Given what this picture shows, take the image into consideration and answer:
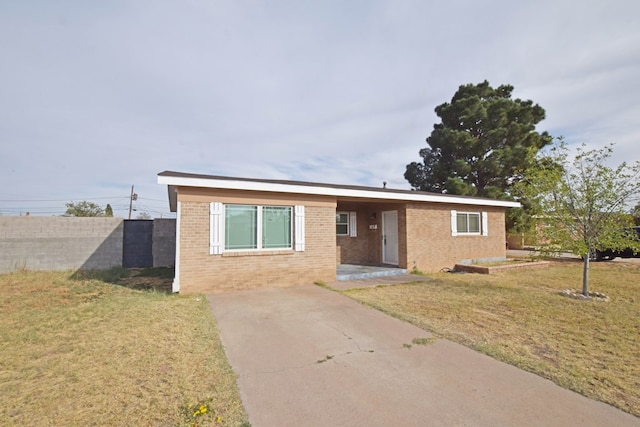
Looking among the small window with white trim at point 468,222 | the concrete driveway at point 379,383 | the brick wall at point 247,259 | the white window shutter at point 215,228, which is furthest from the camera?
the small window with white trim at point 468,222

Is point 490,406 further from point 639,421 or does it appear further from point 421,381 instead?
point 639,421

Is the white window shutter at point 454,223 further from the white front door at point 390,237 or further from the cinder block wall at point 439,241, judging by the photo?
the white front door at point 390,237

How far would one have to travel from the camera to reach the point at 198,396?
9.24 ft

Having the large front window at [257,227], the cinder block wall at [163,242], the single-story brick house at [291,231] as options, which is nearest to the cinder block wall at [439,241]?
the single-story brick house at [291,231]

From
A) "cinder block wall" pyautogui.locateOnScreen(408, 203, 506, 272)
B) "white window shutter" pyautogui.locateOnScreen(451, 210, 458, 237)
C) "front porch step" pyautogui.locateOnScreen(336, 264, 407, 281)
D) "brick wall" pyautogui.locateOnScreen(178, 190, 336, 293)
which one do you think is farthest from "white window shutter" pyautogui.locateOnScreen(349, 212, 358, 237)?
"white window shutter" pyautogui.locateOnScreen(451, 210, 458, 237)

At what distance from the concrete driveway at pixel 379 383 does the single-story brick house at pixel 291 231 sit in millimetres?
2749

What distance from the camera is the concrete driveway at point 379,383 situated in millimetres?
2543

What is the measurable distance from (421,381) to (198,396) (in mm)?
2244

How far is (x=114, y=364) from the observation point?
3463 millimetres

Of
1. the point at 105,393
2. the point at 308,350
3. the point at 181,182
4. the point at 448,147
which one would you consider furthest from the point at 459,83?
the point at 105,393

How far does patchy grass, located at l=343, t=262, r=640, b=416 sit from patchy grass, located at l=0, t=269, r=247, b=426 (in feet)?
11.0

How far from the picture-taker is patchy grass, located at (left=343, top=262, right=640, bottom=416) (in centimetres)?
327

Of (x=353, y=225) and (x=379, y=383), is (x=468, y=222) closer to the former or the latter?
(x=353, y=225)

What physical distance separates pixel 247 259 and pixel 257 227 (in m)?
0.89
